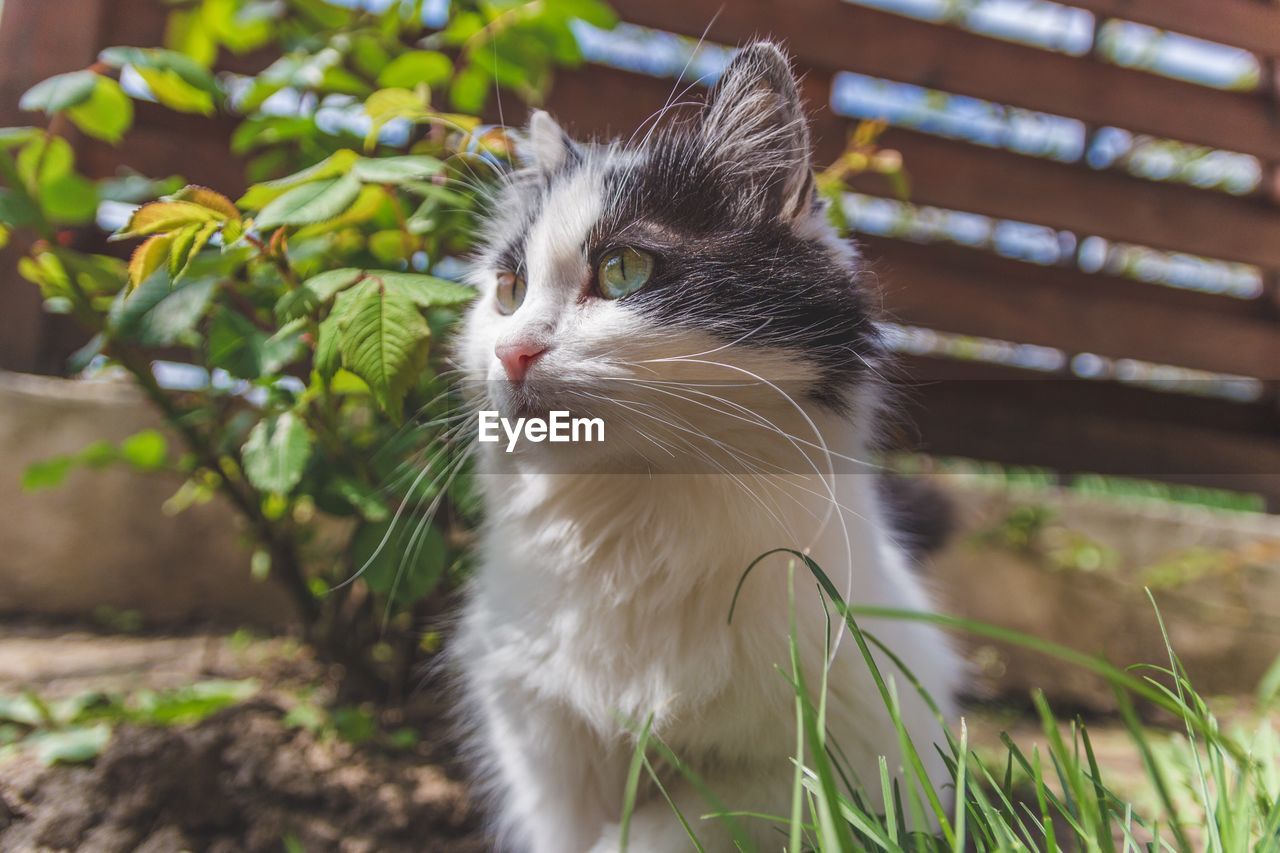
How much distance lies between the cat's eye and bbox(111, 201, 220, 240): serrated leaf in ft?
1.29

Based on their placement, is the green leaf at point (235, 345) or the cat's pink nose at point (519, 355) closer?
the cat's pink nose at point (519, 355)

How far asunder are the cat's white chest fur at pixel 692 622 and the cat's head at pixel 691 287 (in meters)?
0.12

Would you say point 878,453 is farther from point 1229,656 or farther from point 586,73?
point 1229,656

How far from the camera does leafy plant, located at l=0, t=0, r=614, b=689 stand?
1.03m

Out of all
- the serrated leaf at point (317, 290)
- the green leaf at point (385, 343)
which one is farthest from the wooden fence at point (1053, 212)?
the green leaf at point (385, 343)

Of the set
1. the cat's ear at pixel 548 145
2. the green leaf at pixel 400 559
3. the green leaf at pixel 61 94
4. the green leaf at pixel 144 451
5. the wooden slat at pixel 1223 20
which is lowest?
the green leaf at pixel 400 559

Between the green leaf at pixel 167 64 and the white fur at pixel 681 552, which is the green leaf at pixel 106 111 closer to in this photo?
the green leaf at pixel 167 64

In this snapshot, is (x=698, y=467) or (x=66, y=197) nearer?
(x=698, y=467)

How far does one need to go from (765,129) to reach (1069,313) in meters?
2.14

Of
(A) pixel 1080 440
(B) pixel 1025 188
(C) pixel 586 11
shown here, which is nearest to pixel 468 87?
(C) pixel 586 11

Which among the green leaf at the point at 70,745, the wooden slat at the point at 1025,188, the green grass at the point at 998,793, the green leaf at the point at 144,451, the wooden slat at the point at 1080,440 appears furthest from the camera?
the wooden slat at the point at 1080,440

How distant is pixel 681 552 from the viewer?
100 cm

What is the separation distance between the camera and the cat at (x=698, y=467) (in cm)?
95

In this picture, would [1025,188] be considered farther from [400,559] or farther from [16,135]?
[16,135]
